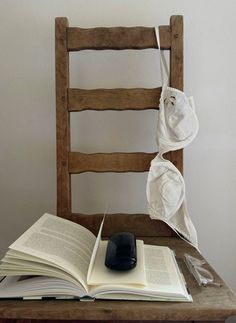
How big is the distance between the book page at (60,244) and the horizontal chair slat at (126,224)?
88mm

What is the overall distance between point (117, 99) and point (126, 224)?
0.24 metres

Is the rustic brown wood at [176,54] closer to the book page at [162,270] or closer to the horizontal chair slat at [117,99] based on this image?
the horizontal chair slat at [117,99]

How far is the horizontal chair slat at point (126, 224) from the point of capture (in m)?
0.64

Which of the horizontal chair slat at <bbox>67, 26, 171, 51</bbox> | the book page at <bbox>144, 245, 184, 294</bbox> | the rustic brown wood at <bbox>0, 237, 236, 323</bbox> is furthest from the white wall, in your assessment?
the rustic brown wood at <bbox>0, 237, 236, 323</bbox>

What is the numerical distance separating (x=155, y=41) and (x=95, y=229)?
0.38 metres

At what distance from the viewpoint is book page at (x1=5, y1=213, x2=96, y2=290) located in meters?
0.41

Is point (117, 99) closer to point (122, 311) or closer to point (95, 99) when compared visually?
point (95, 99)

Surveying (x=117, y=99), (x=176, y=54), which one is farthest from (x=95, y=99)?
(x=176, y=54)

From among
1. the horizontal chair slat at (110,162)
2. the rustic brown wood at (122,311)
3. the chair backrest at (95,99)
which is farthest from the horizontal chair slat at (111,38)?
the rustic brown wood at (122,311)

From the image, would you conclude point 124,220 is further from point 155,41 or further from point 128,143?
point 155,41

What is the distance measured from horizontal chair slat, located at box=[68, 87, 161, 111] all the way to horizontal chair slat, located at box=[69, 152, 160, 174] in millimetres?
91

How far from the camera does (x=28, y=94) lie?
2.43ft

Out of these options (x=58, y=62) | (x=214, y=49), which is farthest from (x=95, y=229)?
(x=214, y=49)

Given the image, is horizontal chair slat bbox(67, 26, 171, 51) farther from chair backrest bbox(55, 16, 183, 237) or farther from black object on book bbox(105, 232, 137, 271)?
black object on book bbox(105, 232, 137, 271)
